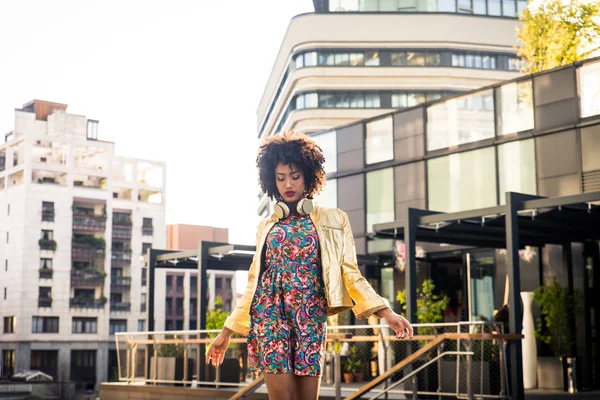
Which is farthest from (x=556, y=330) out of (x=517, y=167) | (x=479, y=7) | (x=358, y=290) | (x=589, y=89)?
(x=479, y=7)

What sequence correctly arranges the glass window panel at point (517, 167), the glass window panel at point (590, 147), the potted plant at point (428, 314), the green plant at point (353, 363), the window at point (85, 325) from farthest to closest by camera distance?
the window at point (85, 325)
the glass window panel at point (517, 167)
the green plant at point (353, 363)
the glass window panel at point (590, 147)
the potted plant at point (428, 314)

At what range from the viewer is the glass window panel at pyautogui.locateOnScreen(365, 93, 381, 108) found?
56125 mm

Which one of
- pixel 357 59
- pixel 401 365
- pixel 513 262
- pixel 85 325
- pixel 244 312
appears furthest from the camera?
pixel 85 325

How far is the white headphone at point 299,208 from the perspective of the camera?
4.03 m

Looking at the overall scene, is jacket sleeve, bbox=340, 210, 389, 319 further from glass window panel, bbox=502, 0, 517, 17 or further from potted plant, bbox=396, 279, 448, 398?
glass window panel, bbox=502, 0, 517, 17

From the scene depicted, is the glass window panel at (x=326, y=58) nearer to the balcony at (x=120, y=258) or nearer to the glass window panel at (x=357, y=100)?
the glass window panel at (x=357, y=100)

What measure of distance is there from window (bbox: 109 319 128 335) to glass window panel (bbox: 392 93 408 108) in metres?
58.9

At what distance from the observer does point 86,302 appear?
101062 mm

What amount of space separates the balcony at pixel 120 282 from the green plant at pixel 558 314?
301ft

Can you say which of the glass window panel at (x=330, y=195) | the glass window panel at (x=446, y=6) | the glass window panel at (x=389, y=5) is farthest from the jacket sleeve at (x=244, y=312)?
the glass window panel at (x=446, y=6)

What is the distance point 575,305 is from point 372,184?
6739mm

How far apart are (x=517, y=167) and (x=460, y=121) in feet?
6.27

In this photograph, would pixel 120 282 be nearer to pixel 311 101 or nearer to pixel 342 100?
pixel 311 101

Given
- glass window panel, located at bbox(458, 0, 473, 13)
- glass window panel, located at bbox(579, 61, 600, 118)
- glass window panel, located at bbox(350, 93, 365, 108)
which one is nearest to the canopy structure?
glass window panel, located at bbox(579, 61, 600, 118)
